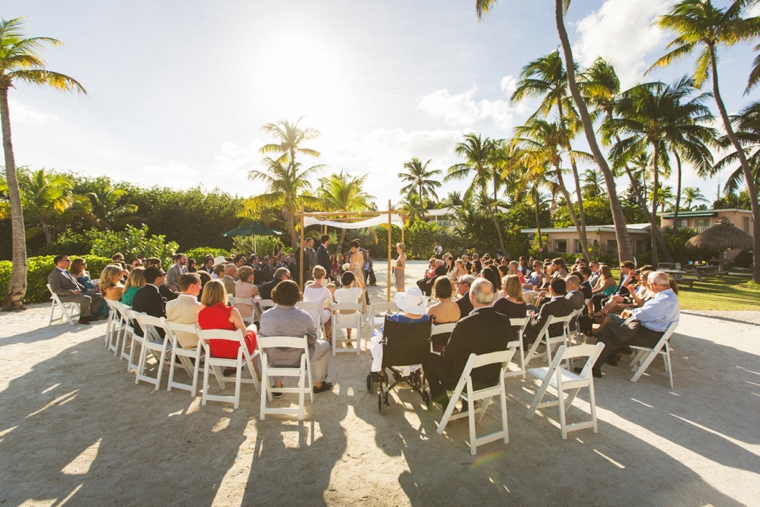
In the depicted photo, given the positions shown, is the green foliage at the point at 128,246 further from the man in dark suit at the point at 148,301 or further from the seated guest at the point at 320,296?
the seated guest at the point at 320,296

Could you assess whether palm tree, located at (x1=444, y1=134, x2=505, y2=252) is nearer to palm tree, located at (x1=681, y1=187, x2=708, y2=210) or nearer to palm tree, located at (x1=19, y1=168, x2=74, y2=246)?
palm tree, located at (x1=19, y1=168, x2=74, y2=246)

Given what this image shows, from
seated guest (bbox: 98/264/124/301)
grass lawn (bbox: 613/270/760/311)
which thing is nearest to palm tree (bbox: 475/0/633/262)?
grass lawn (bbox: 613/270/760/311)

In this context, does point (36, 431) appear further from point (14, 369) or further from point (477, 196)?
point (477, 196)

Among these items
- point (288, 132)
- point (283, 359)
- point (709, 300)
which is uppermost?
point (288, 132)

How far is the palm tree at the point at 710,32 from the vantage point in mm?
14961

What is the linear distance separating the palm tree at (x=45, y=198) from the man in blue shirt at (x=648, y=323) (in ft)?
80.2

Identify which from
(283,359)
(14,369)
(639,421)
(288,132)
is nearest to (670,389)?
(639,421)

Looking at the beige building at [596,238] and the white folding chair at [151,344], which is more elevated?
the beige building at [596,238]

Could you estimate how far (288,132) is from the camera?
18859 mm

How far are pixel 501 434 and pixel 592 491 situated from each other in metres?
0.78

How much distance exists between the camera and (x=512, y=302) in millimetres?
4730

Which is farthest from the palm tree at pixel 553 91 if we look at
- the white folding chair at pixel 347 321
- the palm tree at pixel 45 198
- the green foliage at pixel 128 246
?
the palm tree at pixel 45 198

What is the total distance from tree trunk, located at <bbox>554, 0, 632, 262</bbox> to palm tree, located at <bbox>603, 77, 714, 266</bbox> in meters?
10.5

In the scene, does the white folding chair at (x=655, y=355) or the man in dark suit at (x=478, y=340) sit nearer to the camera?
the man in dark suit at (x=478, y=340)
